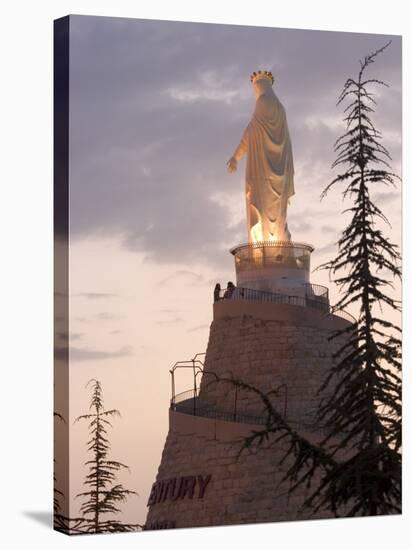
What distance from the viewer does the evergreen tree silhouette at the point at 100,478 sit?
71.2 ft

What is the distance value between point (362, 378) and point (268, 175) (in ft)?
21.0

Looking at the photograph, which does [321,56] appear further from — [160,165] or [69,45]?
[69,45]

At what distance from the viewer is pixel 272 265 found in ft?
85.5

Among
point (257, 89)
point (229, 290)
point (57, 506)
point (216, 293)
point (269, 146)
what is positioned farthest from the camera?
point (269, 146)

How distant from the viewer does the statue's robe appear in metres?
25.0

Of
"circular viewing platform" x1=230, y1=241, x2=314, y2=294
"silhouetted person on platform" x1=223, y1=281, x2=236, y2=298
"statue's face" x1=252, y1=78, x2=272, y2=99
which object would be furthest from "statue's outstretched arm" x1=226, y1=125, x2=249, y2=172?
"silhouetted person on platform" x1=223, y1=281, x2=236, y2=298

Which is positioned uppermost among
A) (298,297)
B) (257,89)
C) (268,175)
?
(257,89)

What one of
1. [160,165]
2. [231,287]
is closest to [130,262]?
[160,165]

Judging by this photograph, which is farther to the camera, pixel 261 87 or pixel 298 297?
pixel 298 297

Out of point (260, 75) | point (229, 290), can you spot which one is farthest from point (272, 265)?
point (260, 75)

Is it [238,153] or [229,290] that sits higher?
[238,153]

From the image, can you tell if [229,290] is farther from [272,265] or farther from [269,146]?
[269,146]

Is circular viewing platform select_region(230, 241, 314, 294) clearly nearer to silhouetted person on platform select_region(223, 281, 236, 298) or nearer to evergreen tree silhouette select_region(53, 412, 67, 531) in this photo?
silhouetted person on platform select_region(223, 281, 236, 298)

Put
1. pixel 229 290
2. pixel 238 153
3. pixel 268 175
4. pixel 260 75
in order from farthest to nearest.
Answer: pixel 268 175, pixel 229 290, pixel 238 153, pixel 260 75
